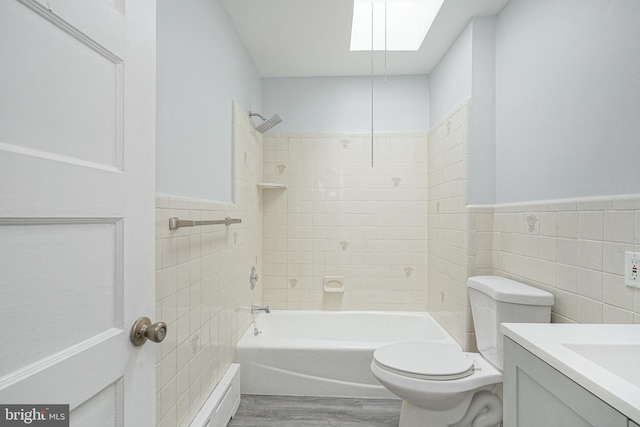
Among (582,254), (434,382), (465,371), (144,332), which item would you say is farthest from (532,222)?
(144,332)

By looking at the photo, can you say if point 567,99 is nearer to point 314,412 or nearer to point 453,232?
point 453,232

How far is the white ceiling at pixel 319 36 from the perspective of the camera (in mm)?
1885

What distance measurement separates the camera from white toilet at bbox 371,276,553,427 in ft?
4.85

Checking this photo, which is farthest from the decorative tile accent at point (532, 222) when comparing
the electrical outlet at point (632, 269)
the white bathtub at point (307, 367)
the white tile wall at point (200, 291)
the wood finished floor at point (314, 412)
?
the white tile wall at point (200, 291)

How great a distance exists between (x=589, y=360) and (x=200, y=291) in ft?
4.73

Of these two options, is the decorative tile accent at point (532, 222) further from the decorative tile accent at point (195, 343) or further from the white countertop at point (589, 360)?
the decorative tile accent at point (195, 343)

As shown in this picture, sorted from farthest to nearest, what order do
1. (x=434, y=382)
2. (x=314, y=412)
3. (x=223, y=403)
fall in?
(x=314, y=412) < (x=223, y=403) < (x=434, y=382)

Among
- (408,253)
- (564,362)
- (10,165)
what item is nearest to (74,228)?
(10,165)

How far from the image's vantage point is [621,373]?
2.58 feet

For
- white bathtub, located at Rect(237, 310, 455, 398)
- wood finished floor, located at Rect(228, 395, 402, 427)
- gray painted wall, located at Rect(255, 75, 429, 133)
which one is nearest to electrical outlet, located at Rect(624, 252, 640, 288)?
white bathtub, located at Rect(237, 310, 455, 398)

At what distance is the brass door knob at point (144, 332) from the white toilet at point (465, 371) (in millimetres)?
1200

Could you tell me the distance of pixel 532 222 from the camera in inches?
63.3

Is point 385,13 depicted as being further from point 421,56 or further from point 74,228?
point 74,228

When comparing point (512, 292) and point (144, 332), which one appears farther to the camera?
point (512, 292)
